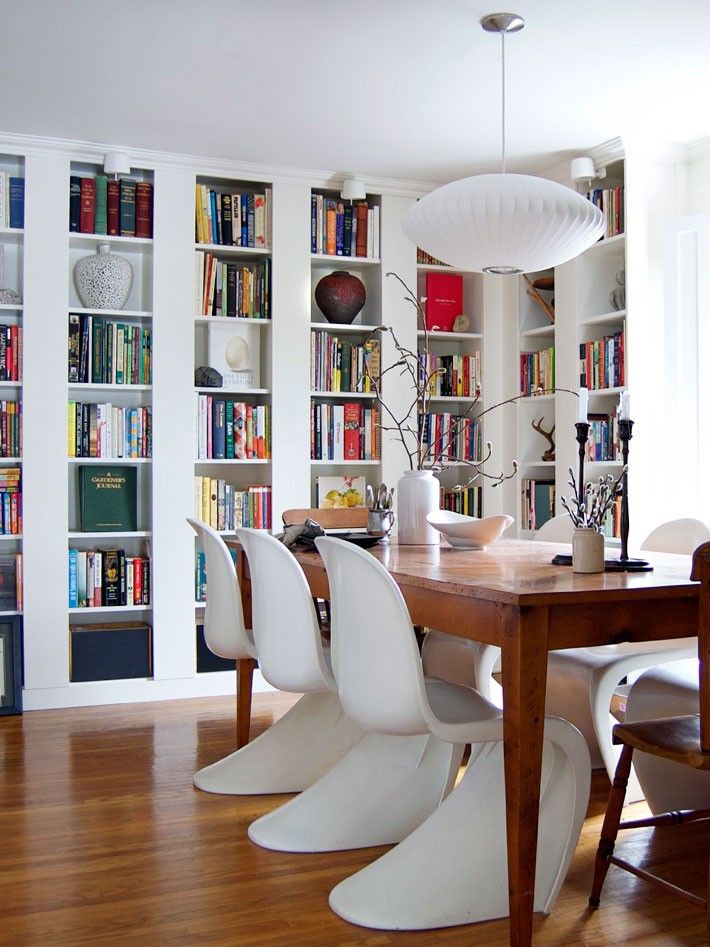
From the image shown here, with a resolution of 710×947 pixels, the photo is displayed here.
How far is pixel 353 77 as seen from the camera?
388 cm

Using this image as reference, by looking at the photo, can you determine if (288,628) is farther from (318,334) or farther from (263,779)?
(318,334)

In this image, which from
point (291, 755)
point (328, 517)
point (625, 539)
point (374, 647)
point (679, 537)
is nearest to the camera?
point (374, 647)

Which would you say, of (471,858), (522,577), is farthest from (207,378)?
(471,858)

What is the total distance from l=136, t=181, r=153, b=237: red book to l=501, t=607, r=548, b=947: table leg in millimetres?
3463

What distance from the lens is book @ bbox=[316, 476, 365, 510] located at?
5172 millimetres

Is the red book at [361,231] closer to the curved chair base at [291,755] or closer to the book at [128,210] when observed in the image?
the book at [128,210]

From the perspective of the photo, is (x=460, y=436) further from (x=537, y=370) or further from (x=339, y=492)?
(x=339, y=492)

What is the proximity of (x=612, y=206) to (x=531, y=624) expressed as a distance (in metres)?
3.28

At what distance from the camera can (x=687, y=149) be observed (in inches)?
185

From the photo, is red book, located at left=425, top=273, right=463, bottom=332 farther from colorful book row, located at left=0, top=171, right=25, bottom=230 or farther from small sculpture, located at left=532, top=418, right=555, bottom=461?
colorful book row, located at left=0, top=171, right=25, bottom=230

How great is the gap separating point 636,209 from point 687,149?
1.32 feet

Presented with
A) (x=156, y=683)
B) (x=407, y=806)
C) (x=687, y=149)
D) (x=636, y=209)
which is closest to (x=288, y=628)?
(x=407, y=806)

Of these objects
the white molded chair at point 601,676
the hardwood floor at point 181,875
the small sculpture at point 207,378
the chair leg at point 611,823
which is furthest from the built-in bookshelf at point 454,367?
the chair leg at point 611,823

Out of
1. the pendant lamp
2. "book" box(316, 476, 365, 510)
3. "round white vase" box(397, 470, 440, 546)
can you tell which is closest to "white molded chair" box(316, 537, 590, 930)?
"round white vase" box(397, 470, 440, 546)
